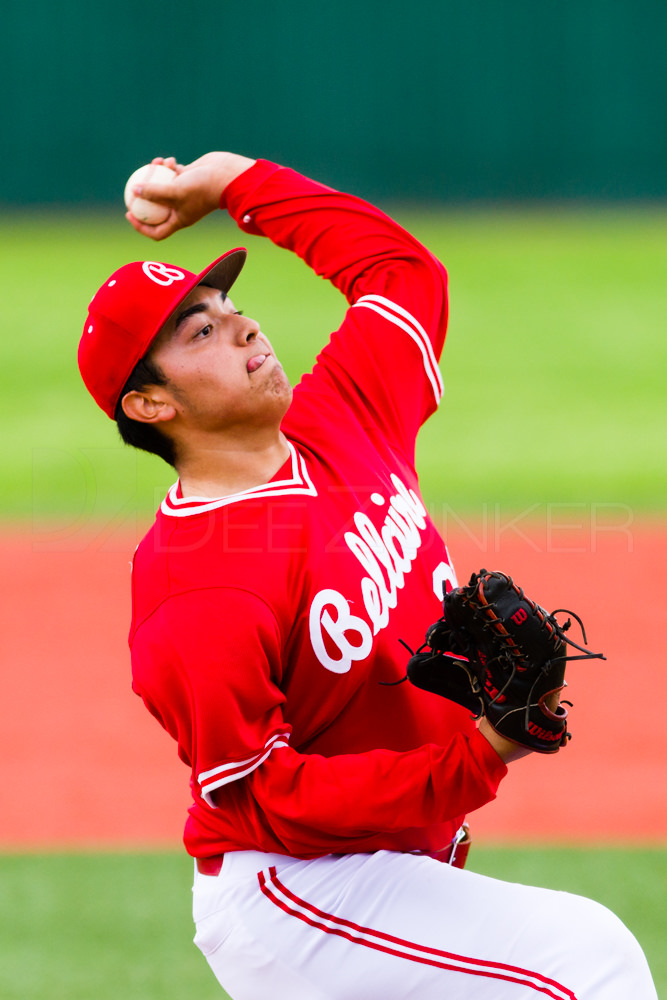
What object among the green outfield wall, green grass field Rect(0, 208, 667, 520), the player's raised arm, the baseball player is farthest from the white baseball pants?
the green outfield wall

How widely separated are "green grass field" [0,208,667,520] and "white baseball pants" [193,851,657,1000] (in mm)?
6801

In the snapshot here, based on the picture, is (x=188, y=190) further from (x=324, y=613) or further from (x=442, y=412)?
(x=442, y=412)

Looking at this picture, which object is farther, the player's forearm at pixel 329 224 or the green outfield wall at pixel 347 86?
the green outfield wall at pixel 347 86

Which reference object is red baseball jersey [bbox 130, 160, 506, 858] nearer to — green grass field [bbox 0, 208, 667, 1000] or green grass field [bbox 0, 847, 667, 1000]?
green grass field [bbox 0, 847, 667, 1000]

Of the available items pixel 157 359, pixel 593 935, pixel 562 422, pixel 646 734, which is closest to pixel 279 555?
pixel 157 359

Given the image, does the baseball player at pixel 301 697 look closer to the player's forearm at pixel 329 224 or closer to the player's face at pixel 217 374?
the player's face at pixel 217 374

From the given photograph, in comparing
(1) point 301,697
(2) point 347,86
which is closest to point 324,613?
(1) point 301,697

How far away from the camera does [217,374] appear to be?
9.18ft

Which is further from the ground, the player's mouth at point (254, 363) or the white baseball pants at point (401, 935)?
the player's mouth at point (254, 363)

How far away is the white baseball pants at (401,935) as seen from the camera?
2.47 m

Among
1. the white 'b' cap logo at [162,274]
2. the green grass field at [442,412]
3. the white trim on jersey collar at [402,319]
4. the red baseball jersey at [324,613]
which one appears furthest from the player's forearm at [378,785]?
the green grass field at [442,412]

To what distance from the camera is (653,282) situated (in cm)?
1593

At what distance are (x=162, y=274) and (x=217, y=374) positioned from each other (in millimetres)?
288

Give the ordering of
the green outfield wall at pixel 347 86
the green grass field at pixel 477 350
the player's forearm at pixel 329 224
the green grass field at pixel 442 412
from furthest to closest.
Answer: the green outfield wall at pixel 347 86, the green grass field at pixel 477 350, the green grass field at pixel 442 412, the player's forearm at pixel 329 224
